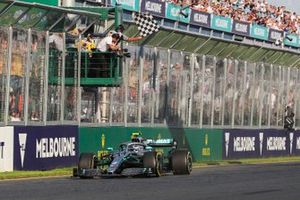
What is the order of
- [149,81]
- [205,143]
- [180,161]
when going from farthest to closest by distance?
[205,143], [149,81], [180,161]

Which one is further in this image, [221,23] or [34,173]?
[221,23]

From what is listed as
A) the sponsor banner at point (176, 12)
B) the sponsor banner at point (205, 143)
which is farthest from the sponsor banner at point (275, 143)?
the sponsor banner at point (176, 12)

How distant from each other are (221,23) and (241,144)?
11.8m

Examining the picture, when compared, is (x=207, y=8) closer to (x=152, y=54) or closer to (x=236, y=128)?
(x=236, y=128)

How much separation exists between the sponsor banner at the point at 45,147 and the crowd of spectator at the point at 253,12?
17.1m

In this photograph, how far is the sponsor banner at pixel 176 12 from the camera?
3803 cm

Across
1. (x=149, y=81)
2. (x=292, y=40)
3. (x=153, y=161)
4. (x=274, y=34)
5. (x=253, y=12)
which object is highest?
(x=253, y=12)

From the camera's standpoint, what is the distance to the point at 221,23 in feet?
141

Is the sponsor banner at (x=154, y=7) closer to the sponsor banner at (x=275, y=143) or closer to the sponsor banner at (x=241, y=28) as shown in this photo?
the sponsor banner at (x=275, y=143)

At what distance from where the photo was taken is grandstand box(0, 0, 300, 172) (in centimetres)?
2112

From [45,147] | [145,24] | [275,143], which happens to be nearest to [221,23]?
[275,143]

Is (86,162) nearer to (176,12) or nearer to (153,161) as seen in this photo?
(153,161)

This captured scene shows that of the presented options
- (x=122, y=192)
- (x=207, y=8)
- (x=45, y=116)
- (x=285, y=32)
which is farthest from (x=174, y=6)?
(x=122, y=192)

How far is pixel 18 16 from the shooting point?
2048cm
